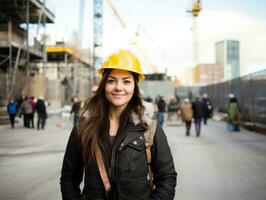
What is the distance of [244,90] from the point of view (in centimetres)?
1856

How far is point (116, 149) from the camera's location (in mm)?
2248

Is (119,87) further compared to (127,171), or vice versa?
(119,87)

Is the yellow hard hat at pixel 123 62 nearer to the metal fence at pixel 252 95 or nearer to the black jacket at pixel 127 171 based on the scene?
the black jacket at pixel 127 171

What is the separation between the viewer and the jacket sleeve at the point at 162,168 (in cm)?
231

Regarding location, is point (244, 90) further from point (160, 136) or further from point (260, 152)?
point (160, 136)

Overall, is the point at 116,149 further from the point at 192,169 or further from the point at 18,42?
the point at 18,42

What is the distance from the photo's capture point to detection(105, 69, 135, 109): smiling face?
7.95 feet

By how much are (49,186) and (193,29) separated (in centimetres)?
9061

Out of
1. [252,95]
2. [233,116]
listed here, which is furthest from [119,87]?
[252,95]

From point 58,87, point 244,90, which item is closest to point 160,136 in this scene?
point 244,90

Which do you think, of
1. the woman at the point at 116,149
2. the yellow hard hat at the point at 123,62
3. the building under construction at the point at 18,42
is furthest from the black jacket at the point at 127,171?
the building under construction at the point at 18,42

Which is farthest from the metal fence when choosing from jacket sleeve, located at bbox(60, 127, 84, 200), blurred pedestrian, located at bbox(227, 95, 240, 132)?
jacket sleeve, located at bbox(60, 127, 84, 200)

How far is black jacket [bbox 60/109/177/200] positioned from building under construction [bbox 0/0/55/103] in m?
28.5

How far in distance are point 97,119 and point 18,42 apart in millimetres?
33460
